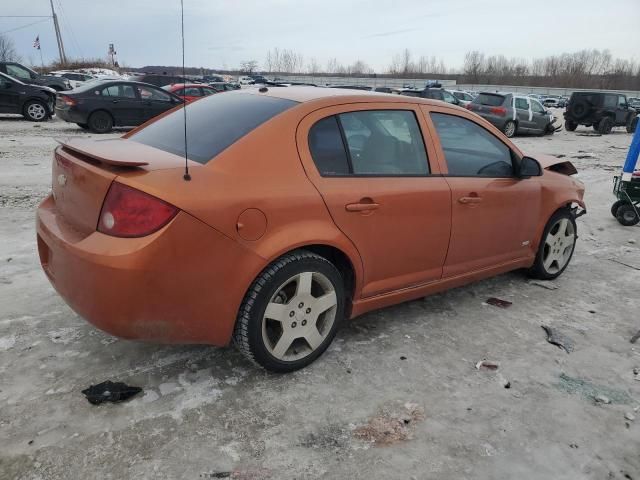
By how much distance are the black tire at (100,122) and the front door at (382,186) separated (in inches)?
471

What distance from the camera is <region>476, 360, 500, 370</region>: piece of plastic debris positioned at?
10.2 feet

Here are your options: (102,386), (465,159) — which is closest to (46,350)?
(102,386)

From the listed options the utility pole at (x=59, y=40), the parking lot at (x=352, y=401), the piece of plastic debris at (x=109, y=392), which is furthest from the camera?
the utility pole at (x=59, y=40)

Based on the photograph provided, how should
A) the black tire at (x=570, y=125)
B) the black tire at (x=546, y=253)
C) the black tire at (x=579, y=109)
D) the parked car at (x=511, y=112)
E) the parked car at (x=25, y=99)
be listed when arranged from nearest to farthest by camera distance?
the black tire at (x=546, y=253) < the parked car at (x=25, y=99) < the parked car at (x=511, y=112) < the black tire at (x=579, y=109) < the black tire at (x=570, y=125)

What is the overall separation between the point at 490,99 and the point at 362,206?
17.5 meters

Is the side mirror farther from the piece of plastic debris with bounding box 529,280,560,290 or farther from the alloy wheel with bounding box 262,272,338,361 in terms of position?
the alloy wheel with bounding box 262,272,338,361

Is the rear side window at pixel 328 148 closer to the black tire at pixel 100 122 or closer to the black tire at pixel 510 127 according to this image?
the black tire at pixel 100 122

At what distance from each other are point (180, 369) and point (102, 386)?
423mm

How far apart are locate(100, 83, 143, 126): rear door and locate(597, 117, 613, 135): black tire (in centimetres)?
1948

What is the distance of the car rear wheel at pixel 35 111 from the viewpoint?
15.3 meters

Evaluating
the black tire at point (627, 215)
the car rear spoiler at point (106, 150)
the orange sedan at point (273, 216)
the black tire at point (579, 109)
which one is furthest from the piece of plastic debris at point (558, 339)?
the black tire at point (579, 109)

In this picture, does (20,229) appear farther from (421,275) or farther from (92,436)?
(421,275)

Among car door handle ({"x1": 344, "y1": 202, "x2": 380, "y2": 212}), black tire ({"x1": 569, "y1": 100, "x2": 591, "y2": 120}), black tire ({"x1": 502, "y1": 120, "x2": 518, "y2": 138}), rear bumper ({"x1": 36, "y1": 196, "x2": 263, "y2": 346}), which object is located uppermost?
car door handle ({"x1": 344, "y1": 202, "x2": 380, "y2": 212})

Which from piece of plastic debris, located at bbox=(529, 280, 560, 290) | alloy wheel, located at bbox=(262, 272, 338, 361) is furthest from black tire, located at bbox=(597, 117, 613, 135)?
alloy wheel, located at bbox=(262, 272, 338, 361)
